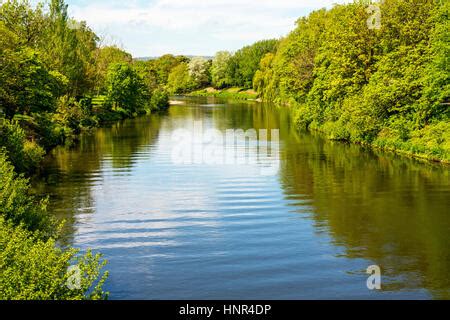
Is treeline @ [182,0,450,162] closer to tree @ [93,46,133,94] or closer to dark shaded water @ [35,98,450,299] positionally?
dark shaded water @ [35,98,450,299]

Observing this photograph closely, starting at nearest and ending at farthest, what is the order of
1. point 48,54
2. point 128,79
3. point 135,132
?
point 48,54, point 135,132, point 128,79

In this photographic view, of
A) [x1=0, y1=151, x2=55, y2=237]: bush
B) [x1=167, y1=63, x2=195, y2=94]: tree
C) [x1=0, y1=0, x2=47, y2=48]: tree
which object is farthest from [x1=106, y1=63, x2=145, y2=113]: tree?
[x1=167, y1=63, x2=195, y2=94]: tree

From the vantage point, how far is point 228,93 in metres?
174

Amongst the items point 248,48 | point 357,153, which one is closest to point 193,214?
point 357,153

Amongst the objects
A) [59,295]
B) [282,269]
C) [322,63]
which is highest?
[322,63]

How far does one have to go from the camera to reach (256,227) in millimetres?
23156

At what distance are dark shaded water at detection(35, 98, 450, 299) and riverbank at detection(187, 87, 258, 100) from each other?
116 metres

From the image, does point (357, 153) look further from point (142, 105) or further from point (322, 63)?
point (142, 105)

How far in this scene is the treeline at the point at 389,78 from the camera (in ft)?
134

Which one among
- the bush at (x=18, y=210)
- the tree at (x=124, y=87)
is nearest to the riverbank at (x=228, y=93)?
the tree at (x=124, y=87)

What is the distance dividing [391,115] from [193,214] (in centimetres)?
2773

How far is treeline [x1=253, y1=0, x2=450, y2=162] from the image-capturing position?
40938mm

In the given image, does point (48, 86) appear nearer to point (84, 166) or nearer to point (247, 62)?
point (84, 166)

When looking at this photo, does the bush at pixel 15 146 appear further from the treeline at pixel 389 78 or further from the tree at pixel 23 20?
the treeline at pixel 389 78
